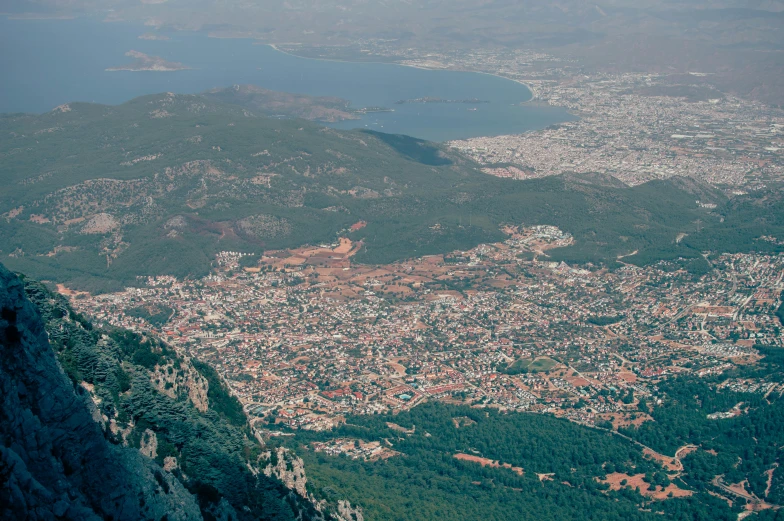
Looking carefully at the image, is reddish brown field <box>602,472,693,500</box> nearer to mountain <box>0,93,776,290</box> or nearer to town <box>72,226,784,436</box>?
town <box>72,226,784,436</box>

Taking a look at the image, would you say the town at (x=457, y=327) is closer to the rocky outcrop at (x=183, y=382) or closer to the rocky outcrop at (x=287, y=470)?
the rocky outcrop at (x=183, y=382)

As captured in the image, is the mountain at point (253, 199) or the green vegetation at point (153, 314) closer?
the green vegetation at point (153, 314)

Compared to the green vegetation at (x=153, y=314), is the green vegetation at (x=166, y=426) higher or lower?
higher

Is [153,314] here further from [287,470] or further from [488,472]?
[287,470]

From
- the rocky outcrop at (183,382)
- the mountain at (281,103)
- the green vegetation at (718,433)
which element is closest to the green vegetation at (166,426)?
the rocky outcrop at (183,382)

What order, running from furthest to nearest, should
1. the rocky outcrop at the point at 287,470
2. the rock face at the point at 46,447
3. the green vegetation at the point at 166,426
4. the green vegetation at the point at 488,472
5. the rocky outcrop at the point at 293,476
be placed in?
the green vegetation at the point at 488,472 < the rocky outcrop at the point at 293,476 < the rocky outcrop at the point at 287,470 < the green vegetation at the point at 166,426 < the rock face at the point at 46,447

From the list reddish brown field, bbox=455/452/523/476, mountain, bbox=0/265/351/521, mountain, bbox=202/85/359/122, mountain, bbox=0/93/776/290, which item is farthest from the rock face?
mountain, bbox=202/85/359/122

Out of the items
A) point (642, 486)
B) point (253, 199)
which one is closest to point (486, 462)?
point (642, 486)
